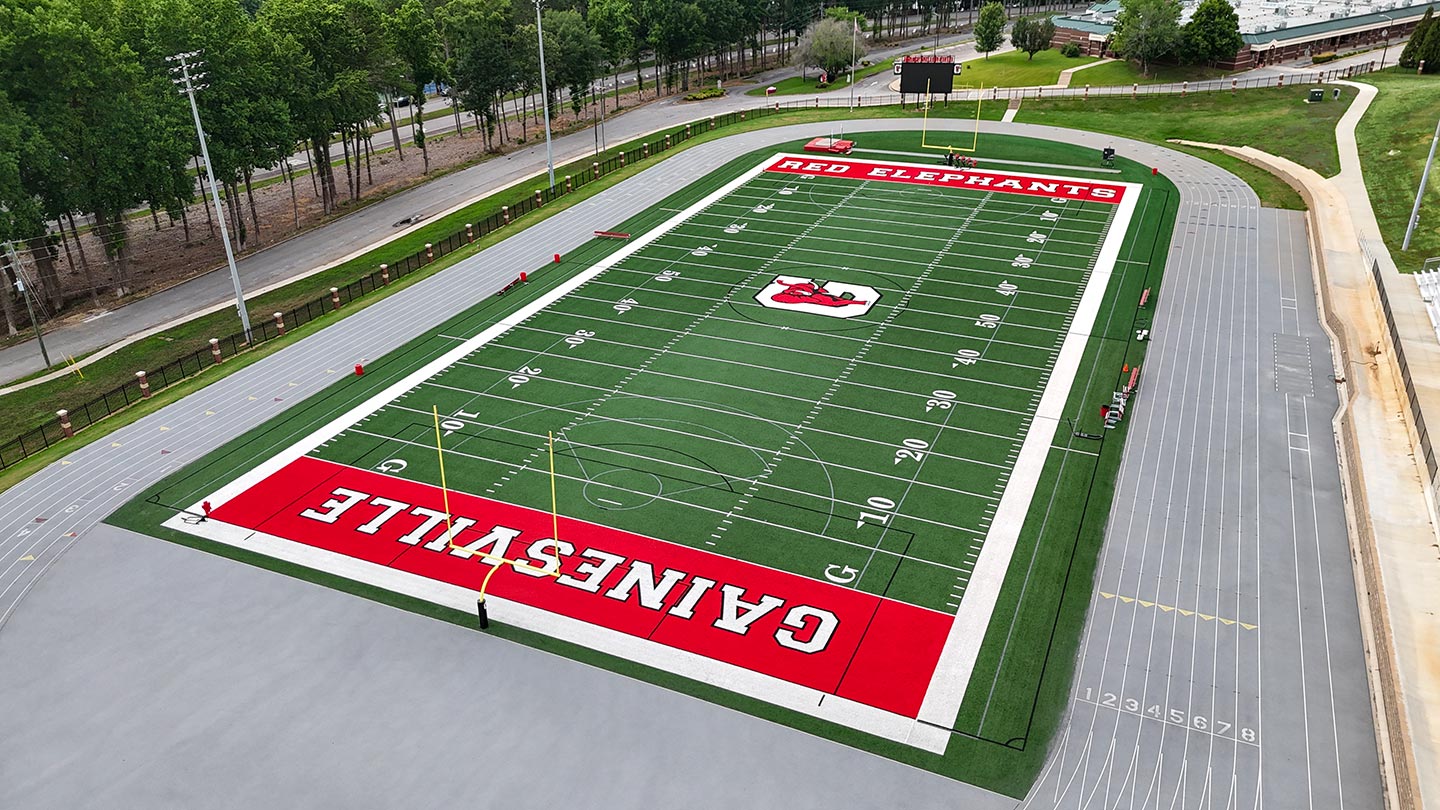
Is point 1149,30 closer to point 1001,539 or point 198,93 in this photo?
point 1001,539

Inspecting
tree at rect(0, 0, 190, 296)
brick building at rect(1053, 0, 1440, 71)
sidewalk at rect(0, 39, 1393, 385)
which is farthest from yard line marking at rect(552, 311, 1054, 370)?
brick building at rect(1053, 0, 1440, 71)

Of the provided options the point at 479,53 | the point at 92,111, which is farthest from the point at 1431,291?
the point at 479,53

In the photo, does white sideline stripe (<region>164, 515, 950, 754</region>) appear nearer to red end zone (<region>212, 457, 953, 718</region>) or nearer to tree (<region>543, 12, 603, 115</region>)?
red end zone (<region>212, 457, 953, 718</region>)

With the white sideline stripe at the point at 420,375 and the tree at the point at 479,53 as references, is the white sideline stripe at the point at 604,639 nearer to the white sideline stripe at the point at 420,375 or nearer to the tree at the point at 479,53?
the white sideline stripe at the point at 420,375

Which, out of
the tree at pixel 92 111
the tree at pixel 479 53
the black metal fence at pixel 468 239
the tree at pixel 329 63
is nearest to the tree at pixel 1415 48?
the black metal fence at pixel 468 239

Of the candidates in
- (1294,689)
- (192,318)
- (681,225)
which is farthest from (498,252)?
(1294,689)

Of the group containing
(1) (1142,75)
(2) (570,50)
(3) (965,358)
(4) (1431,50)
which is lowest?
Result: (3) (965,358)
